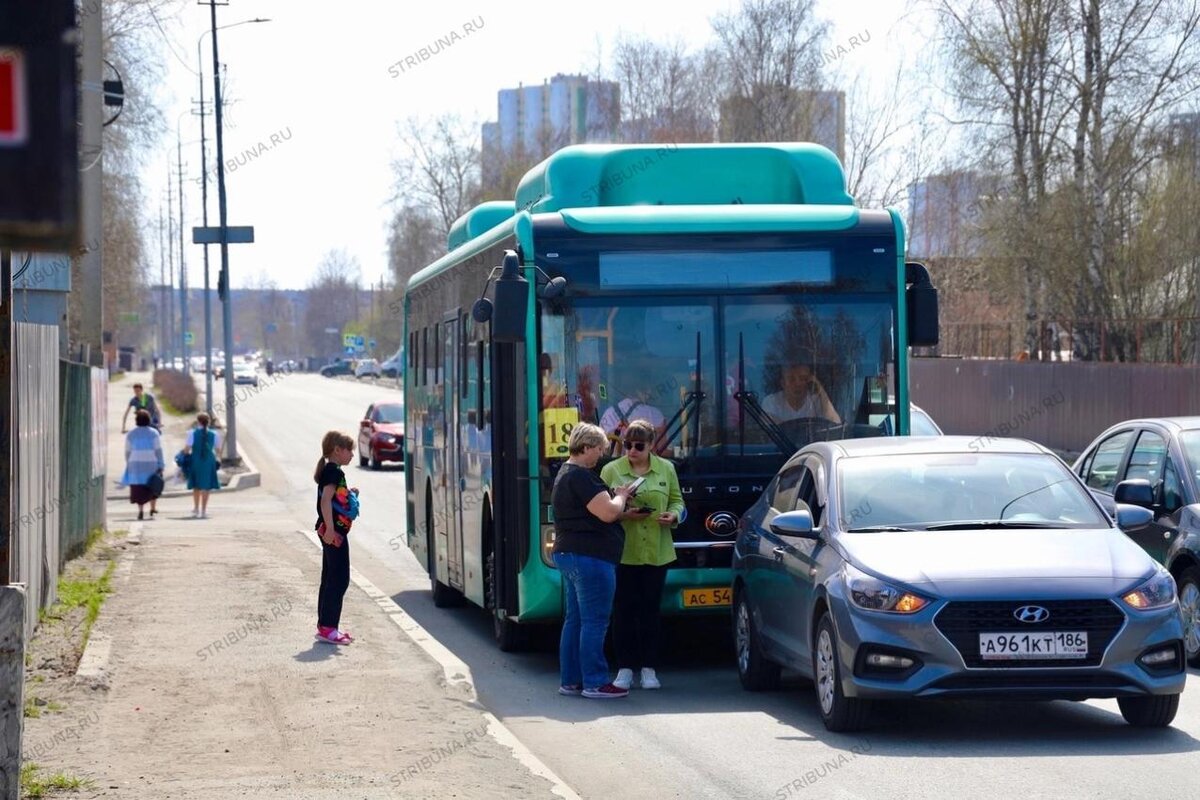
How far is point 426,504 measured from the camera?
16859 millimetres

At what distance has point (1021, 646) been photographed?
8.90 metres

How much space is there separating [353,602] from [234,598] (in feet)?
3.45

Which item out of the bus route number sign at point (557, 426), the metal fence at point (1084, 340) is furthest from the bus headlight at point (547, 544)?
the metal fence at point (1084, 340)

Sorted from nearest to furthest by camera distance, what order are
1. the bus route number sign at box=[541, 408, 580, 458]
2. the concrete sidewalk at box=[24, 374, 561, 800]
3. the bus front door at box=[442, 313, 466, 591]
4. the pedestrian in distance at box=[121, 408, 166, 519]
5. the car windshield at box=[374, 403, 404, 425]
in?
the concrete sidewalk at box=[24, 374, 561, 800]
the bus route number sign at box=[541, 408, 580, 458]
the bus front door at box=[442, 313, 466, 591]
the pedestrian in distance at box=[121, 408, 166, 519]
the car windshield at box=[374, 403, 404, 425]

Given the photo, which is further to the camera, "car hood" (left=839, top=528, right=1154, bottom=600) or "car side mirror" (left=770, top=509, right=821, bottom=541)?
"car side mirror" (left=770, top=509, right=821, bottom=541)

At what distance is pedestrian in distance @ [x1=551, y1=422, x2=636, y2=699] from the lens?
10680mm

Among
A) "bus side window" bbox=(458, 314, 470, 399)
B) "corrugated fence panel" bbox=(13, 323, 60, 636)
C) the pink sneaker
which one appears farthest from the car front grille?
"bus side window" bbox=(458, 314, 470, 399)

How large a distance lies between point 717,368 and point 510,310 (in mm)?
1489

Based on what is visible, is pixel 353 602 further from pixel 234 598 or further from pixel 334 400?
pixel 334 400

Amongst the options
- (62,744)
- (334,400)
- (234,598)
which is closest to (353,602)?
(234,598)

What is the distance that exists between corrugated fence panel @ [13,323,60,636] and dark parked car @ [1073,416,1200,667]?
22.8ft

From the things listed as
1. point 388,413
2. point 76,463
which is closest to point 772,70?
point 388,413

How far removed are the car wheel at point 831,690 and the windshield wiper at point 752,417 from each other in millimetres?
2364

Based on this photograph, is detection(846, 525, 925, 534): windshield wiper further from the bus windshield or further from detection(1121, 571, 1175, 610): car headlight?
the bus windshield
